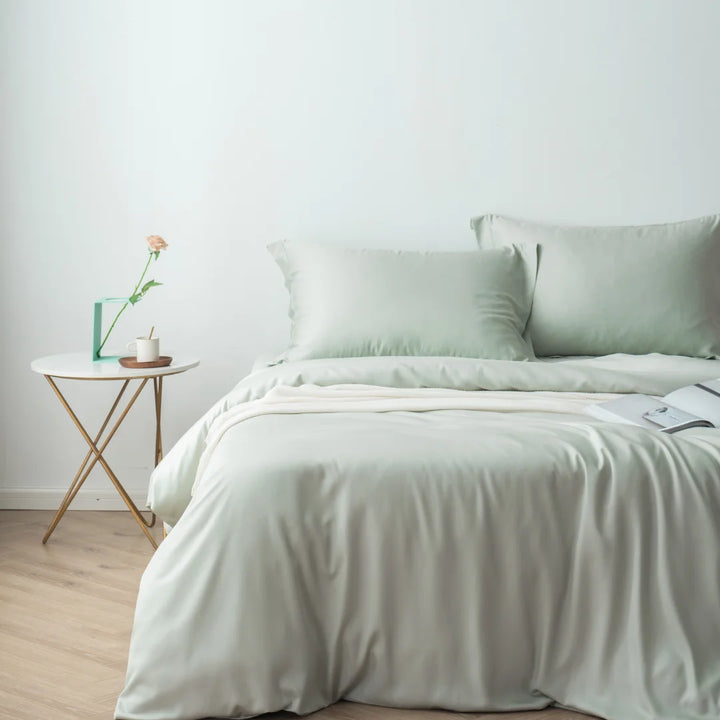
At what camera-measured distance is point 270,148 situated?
11.4 ft

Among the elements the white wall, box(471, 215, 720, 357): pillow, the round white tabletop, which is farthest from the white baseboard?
box(471, 215, 720, 357): pillow

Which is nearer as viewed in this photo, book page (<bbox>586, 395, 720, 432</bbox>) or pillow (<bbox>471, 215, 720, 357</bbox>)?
book page (<bbox>586, 395, 720, 432</bbox>)

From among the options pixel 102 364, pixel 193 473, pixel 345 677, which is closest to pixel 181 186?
pixel 102 364

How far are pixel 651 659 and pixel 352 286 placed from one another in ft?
5.39

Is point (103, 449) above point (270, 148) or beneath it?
beneath

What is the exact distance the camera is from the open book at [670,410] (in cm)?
212

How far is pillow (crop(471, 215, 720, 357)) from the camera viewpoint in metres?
3.17

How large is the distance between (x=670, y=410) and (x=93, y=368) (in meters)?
1.82

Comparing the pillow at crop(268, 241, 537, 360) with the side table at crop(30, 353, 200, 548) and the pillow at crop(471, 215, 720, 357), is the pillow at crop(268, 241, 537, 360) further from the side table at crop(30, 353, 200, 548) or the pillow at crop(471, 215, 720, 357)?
the side table at crop(30, 353, 200, 548)

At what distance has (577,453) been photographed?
73.3 inches

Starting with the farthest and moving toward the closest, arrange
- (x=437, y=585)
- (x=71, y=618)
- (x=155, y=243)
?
(x=155, y=243)
(x=71, y=618)
(x=437, y=585)

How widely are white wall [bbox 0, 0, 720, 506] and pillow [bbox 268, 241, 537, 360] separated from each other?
389 mm

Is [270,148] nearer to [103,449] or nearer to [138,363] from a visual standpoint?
[138,363]

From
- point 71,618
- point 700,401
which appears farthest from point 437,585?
point 71,618
